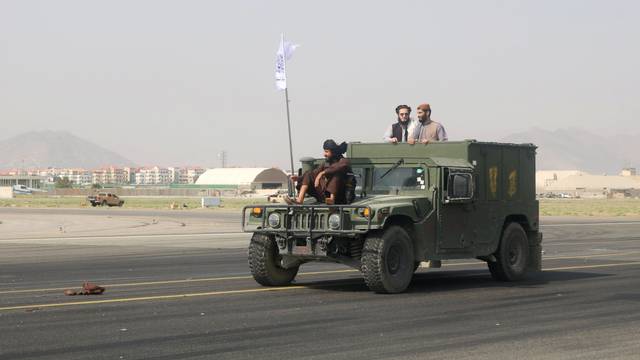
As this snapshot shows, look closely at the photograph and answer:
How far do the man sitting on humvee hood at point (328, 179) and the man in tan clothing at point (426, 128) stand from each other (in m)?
2.10

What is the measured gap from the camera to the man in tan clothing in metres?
15.4

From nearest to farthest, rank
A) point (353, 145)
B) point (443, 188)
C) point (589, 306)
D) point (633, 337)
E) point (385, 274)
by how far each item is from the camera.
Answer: point (633, 337) → point (589, 306) → point (385, 274) → point (443, 188) → point (353, 145)

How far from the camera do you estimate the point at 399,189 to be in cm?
1419

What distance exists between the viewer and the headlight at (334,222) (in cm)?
1283

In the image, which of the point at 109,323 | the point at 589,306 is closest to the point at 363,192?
the point at 589,306

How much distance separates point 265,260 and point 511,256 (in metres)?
4.50

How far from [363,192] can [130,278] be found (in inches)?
179

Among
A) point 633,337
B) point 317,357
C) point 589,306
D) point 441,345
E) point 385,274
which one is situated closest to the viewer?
point 317,357

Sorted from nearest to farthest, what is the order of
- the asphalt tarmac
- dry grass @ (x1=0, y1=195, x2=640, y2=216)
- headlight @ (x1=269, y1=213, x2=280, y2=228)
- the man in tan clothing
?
1. the asphalt tarmac
2. headlight @ (x1=269, y1=213, x2=280, y2=228)
3. the man in tan clothing
4. dry grass @ (x1=0, y1=195, x2=640, y2=216)

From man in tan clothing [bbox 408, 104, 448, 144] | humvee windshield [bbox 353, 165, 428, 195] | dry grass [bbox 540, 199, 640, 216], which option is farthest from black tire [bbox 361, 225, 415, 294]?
dry grass [bbox 540, 199, 640, 216]

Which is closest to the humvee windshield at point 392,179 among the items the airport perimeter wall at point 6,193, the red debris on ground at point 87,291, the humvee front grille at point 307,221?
the humvee front grille at point 307,221

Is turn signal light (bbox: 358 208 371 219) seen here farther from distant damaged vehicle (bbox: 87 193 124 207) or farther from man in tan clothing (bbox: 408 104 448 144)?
distant damaged vehicle (bbox: 87 193 124 207)

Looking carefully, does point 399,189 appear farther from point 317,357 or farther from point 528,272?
point 317,357

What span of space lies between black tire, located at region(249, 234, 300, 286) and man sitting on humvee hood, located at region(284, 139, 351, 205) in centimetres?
79
